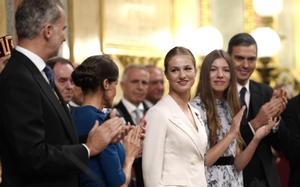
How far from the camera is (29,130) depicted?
3258 millimetres

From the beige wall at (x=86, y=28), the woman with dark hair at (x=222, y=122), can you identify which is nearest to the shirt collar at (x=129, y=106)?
the beige wall at (x=86, y=28)

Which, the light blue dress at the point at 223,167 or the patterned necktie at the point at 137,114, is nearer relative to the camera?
the light blue dress at the point at 223,167

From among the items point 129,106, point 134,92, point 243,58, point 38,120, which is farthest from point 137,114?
point 38,120

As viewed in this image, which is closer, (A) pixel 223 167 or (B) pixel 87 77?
(B) pixel 87 77

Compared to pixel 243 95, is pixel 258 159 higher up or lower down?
lower down

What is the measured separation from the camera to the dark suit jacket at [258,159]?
17.8ft

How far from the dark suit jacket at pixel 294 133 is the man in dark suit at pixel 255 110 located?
0.14m

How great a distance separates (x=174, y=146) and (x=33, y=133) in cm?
144

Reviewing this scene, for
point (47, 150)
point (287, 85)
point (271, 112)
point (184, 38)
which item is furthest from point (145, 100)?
point (47, 150)

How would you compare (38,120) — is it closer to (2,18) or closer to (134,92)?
(2,18)

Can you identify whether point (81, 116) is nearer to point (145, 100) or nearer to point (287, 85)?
point (145, 100)

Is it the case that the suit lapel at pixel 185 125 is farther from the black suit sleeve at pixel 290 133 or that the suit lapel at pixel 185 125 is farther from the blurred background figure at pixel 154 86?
the blurred background figure at pixel 154 86

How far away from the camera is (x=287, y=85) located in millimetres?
10492

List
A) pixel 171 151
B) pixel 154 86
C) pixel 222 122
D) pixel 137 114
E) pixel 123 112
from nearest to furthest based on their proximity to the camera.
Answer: pixel 171 151
pixel 222 122
pixel 123 112
pixel 137 114
pixel 154 86
